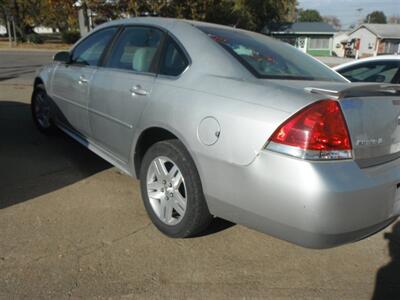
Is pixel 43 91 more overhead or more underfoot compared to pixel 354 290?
more overhead

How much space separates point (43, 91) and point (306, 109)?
163 inches

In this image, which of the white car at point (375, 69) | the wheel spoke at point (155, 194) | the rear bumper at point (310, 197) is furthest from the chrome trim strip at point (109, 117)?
the white car at point (375, 69)

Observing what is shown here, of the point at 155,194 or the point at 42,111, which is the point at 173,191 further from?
the point at 42,111

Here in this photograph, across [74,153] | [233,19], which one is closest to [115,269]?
[74,153]

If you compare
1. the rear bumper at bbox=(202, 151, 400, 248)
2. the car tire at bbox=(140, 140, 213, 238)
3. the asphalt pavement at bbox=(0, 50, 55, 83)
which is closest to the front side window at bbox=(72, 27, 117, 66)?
the car tire at bbox=(140, 140, 213, 238)

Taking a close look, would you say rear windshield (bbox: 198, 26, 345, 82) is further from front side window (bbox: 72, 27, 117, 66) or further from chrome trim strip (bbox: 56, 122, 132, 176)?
chrome trim strip (bbox: 56, 122, 132, 176)

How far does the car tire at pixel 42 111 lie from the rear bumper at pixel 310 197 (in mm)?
3563

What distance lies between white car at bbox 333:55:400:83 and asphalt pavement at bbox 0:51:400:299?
2.45 m

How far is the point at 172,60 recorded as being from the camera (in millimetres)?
3260

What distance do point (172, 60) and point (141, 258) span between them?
150 cm

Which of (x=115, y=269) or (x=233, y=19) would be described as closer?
(x=115, y=269)

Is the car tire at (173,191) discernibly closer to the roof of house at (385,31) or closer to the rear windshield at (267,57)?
the rear windshield at (267,57)

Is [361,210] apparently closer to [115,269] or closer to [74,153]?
[115,269]

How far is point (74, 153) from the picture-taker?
16.7 feet
